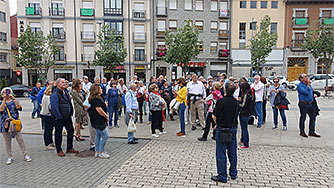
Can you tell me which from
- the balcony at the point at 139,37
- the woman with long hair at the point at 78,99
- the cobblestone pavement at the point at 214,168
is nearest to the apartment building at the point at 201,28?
the balcony at the point at 139,37

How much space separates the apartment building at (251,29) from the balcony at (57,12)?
80.7 feet

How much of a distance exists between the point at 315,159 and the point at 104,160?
16.7ft

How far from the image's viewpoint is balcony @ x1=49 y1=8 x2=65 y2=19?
33.4 metres

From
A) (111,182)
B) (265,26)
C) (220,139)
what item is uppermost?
(265,26)

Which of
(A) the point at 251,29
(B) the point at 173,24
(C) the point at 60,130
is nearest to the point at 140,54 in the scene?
(B) the point at 173,24

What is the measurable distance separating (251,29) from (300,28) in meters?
6.86

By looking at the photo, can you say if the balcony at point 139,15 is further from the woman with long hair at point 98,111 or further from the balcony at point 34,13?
the woman with long hair at point 98,111

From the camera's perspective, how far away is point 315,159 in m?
5.79

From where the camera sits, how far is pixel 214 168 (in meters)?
5.24

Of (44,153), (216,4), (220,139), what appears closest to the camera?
(220,139)

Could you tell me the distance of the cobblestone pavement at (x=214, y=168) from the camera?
15.0 feet

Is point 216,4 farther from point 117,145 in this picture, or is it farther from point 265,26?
point 117,145

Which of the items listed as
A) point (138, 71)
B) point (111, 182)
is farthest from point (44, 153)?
point (138, 71)

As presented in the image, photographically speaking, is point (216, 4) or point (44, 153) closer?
point (44, 153)
